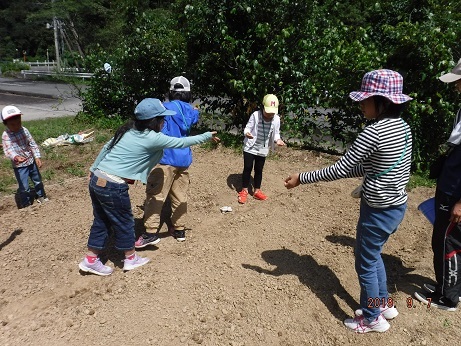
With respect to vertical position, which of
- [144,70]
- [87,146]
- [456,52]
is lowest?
[87,146]

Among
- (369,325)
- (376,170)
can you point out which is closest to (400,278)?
(369,325)

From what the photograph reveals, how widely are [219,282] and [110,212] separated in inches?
42.2

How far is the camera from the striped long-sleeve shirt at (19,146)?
504 cm

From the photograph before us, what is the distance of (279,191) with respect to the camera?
5625 millimetres

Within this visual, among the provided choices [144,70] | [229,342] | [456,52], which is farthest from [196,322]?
[144,70]

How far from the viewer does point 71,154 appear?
7539 mm

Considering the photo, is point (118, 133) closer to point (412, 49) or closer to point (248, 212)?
point (248, 212)

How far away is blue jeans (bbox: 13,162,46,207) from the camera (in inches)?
205

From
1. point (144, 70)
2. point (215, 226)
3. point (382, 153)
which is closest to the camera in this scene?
point (382, 153)

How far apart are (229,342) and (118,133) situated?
1.80 m

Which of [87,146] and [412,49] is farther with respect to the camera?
[87,146]

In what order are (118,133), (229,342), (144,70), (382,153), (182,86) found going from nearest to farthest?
(382,153) < (229,342) < (118,133) < (182,86) < (144,70)

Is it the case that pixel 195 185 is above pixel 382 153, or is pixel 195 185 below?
below

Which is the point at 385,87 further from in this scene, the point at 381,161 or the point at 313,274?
the point at 313,274
